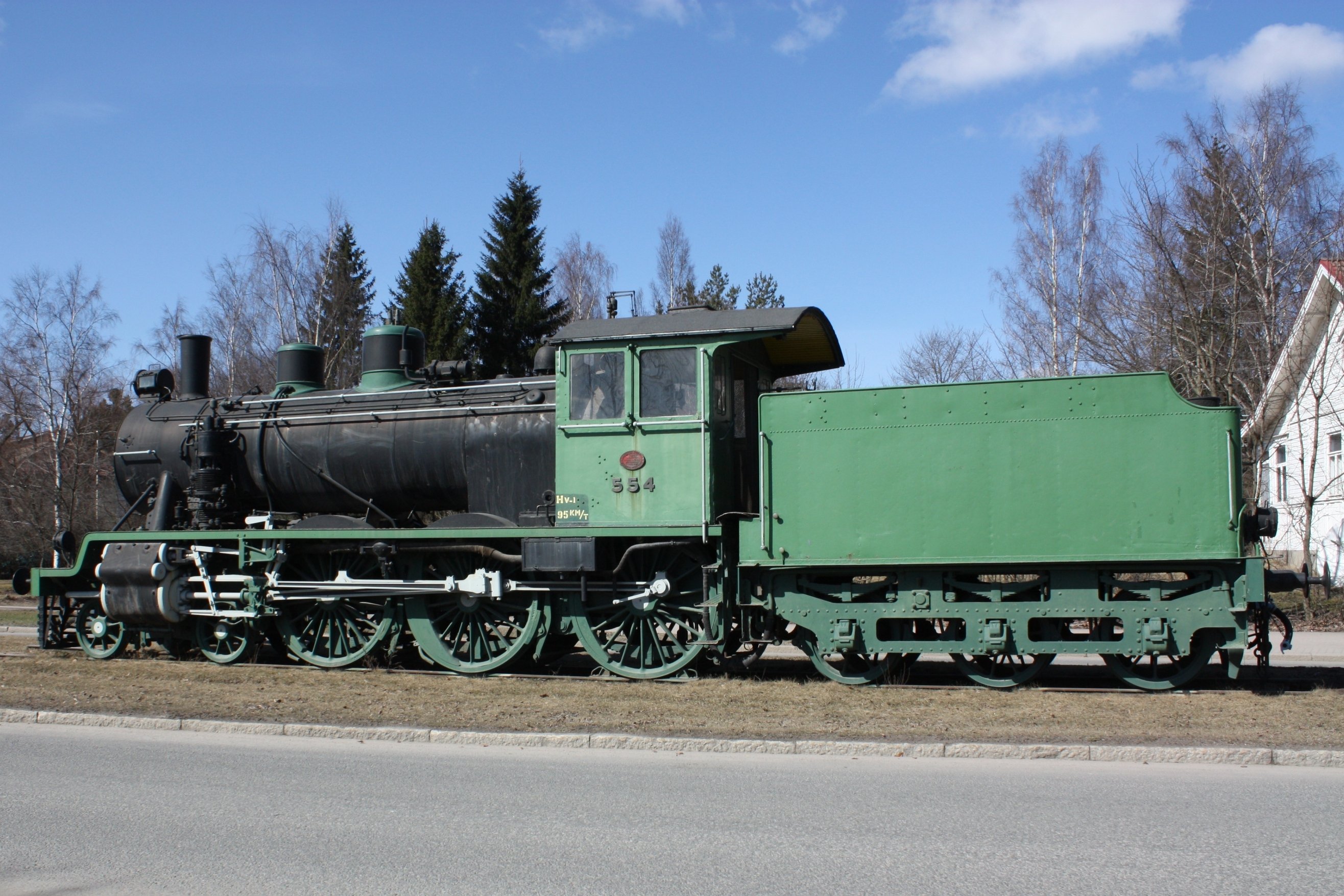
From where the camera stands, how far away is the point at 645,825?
508 cm

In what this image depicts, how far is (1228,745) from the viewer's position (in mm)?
6402

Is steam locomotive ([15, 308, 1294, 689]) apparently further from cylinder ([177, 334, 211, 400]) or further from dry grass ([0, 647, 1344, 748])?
cylinder ([177, 334, 211, 400])

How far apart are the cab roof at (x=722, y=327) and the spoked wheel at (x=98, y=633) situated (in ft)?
21.1

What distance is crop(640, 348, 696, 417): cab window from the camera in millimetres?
8969

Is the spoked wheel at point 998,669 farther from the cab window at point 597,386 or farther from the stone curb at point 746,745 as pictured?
the cab window at point 597,386

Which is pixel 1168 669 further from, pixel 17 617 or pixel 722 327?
pixel 17 617

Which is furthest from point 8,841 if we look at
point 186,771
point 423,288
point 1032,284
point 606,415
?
Answer: point 423,288

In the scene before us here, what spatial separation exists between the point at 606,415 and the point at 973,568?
3.44 metres

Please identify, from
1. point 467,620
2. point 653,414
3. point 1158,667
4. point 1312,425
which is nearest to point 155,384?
point 467,620

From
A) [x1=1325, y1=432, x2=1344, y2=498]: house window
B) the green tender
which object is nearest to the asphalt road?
the green tender

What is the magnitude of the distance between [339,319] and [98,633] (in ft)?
81.5

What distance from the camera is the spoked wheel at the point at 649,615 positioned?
9.35 m

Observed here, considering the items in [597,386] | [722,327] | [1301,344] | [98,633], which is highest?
[1301,344]

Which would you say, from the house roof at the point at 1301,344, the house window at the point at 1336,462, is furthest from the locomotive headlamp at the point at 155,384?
the house window at the point at 1336,462
